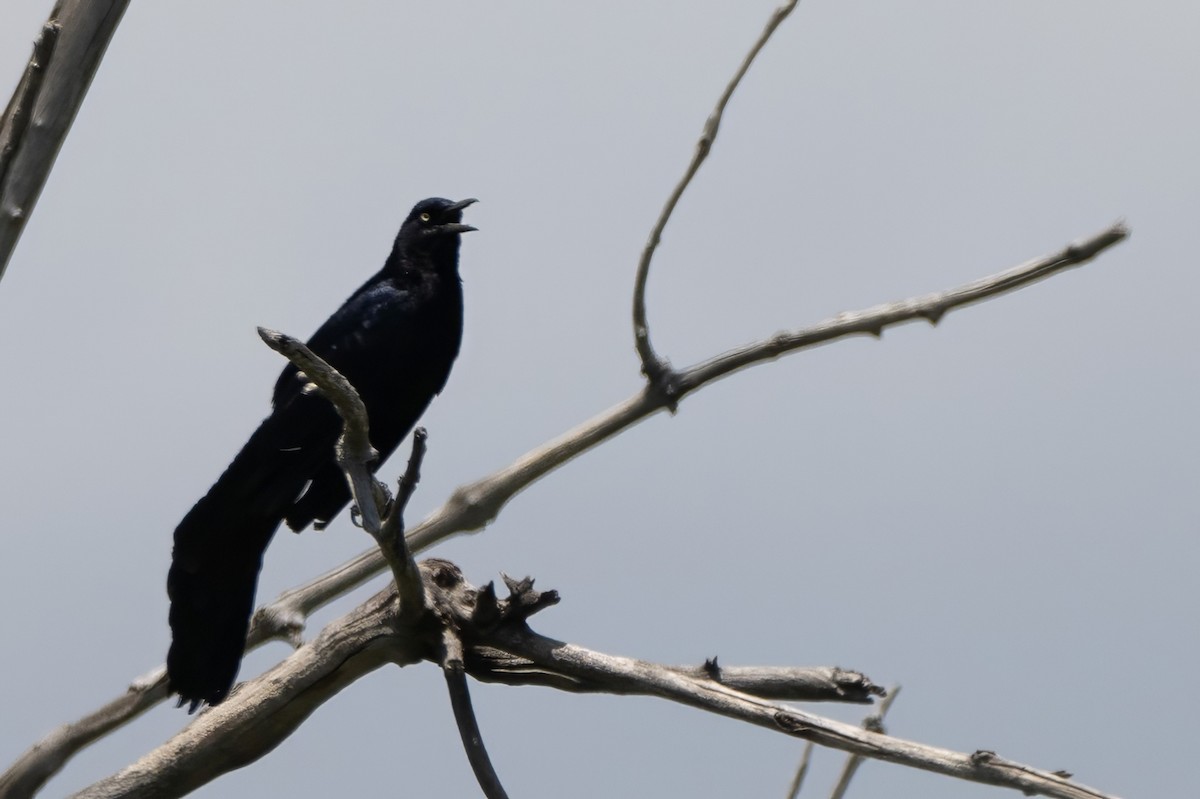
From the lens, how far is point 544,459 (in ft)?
17.3

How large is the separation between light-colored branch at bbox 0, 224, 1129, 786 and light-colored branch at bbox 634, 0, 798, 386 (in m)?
0.09

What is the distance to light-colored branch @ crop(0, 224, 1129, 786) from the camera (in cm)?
439

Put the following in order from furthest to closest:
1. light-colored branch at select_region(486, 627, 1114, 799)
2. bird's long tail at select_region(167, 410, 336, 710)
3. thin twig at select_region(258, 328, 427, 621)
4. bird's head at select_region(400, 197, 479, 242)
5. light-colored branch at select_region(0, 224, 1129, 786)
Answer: bird's head at select_region(400, 197, 479, 242), bird's long tail at select_region(167, 410, 336, 710), light-colored branch at select_region(0, 224, 1129, 786), thin twig at select_region(258, 328, 427, 621), light-colored branch at select_region(486, 627, 1114, 799)

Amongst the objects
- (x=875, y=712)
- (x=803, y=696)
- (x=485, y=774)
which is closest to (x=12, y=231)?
(x=485, y=774)

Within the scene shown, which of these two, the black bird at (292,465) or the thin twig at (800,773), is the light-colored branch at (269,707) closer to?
the black bird at (292,465)

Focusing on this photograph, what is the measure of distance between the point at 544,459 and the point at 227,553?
129 centimetres

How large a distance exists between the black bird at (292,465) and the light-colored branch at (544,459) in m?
0.30

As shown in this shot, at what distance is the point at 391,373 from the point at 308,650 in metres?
1.57

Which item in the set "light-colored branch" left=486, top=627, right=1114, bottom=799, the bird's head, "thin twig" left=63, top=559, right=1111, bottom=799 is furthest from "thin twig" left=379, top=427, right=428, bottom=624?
the bird's head

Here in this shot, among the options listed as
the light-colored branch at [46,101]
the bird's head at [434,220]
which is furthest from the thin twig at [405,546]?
the bird's head at [434,220]

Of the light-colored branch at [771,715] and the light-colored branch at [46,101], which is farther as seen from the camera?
the light-colored branch at [46,101]

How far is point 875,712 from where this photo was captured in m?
4.55

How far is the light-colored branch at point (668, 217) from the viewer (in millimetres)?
4559

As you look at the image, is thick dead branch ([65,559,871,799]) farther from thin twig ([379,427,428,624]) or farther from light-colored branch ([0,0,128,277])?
light-colored branch ([0,0,128,277])
